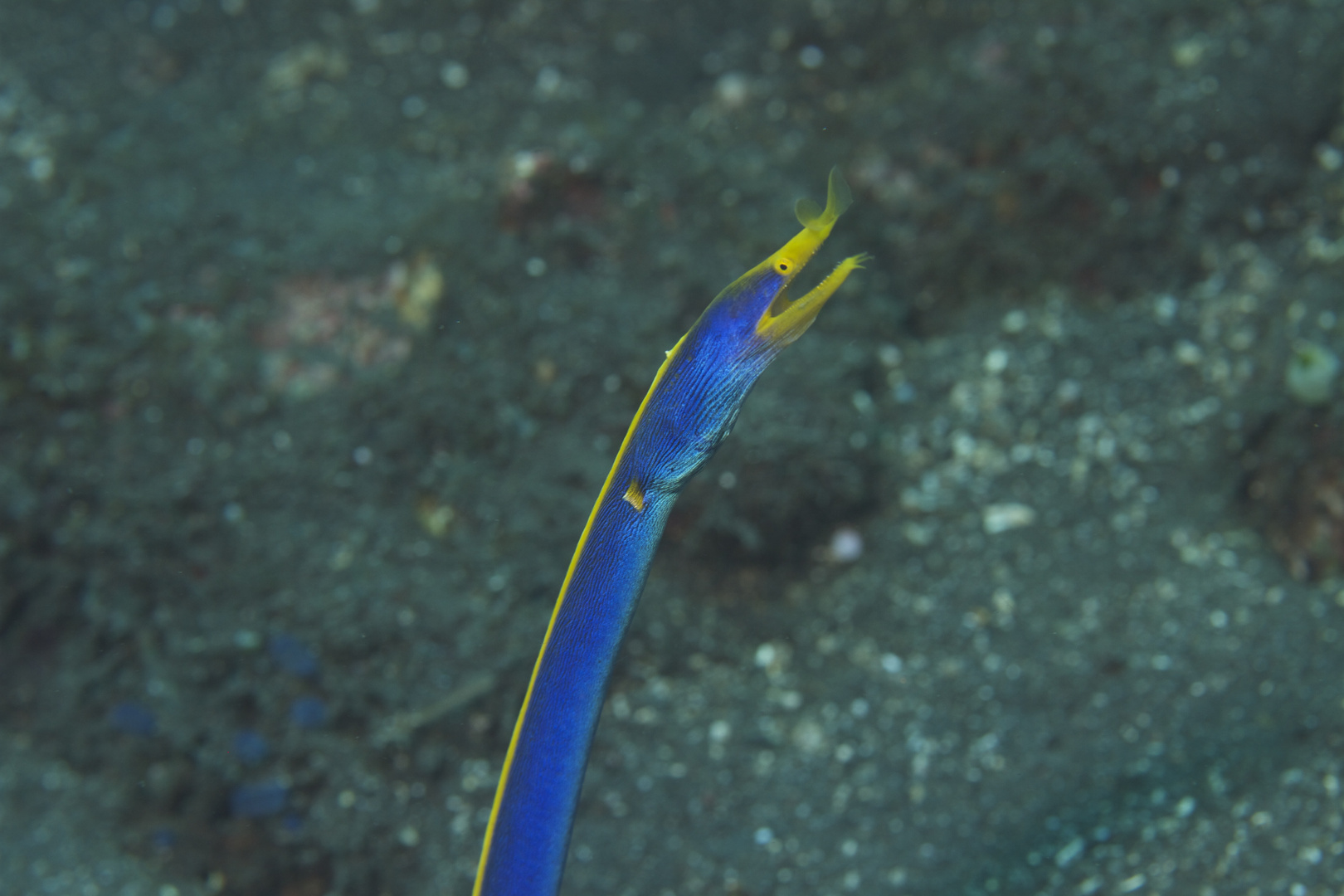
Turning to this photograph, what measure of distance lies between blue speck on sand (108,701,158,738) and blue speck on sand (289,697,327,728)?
489 mm

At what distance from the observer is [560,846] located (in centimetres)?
130

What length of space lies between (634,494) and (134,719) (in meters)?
2.61

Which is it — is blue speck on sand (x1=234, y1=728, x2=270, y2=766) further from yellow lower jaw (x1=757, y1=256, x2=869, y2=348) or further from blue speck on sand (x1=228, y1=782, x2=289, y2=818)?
yellow lower jaw (x1=757, y1=256, x2=869, y2=348)

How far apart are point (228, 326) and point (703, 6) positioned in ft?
10.8

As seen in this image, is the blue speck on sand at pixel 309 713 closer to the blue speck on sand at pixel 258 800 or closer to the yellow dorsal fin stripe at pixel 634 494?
the blue speck on sand at pixel 258 800

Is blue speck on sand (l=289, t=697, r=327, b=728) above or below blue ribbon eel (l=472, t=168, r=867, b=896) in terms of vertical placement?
below

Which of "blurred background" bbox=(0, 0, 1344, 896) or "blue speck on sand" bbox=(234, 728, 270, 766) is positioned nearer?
"blurred background" bbox=(0, 0, 1344, 896)

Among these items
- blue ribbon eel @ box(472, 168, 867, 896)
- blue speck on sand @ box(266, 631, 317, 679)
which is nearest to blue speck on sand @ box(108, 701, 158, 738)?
blue speck on sand @ box(266, 631, 317, 679)

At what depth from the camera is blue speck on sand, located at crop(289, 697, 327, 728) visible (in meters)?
2.80

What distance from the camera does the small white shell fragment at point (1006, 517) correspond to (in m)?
3.11

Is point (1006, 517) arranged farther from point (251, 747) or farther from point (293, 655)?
point (251, 747)

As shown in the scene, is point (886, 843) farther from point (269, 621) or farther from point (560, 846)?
point (269, 621)

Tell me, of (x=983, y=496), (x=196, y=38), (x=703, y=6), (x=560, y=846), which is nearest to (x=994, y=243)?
(x=983, y=496)

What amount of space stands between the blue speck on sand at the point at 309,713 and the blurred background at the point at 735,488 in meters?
0.02
